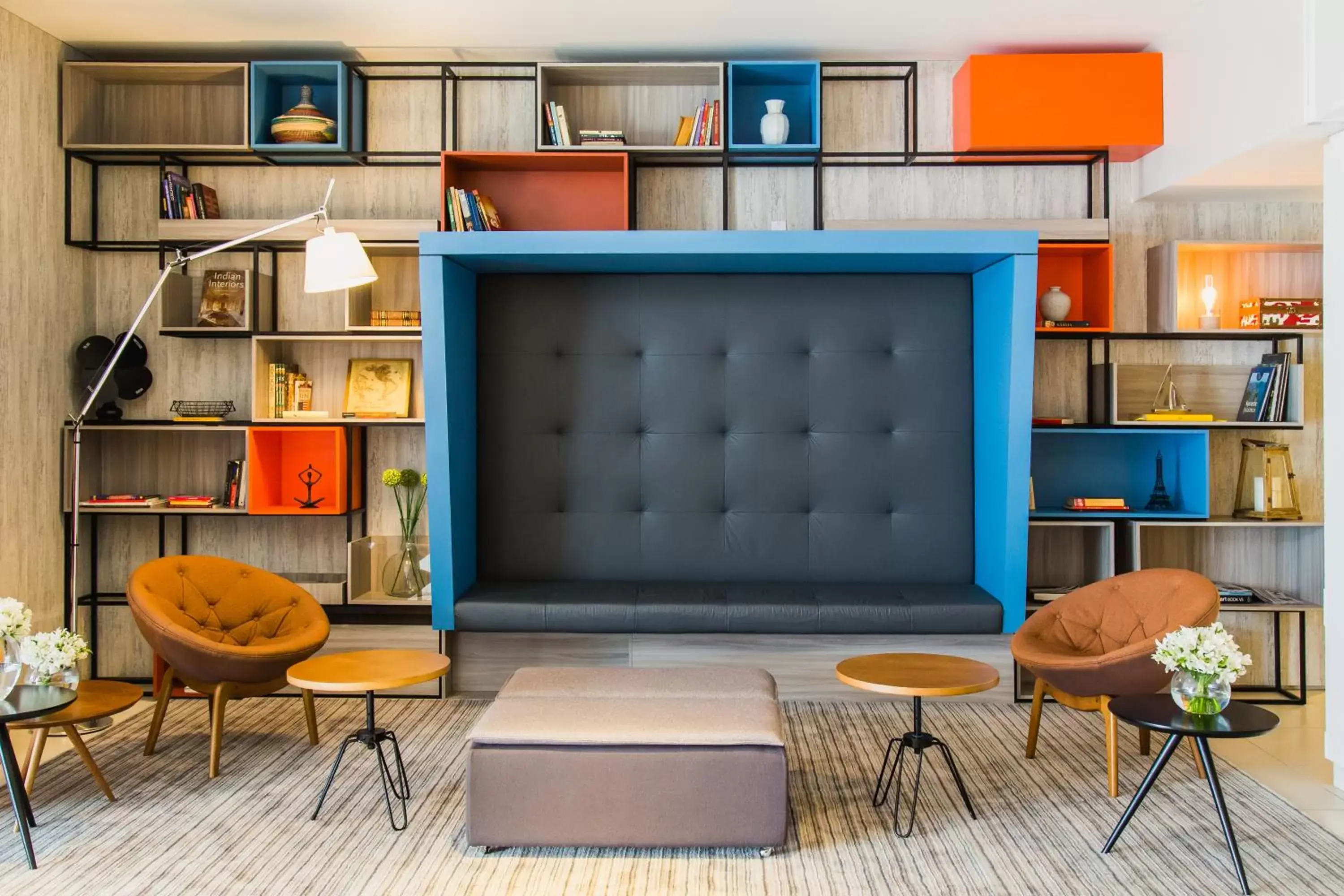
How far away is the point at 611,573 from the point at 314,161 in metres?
2.51

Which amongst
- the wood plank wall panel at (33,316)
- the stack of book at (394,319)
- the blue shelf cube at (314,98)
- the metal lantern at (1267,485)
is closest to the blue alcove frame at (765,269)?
the stack of book at (394,319)

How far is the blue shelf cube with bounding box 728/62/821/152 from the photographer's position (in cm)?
485

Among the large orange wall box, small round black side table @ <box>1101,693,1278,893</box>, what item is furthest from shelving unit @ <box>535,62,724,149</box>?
small round black side table @ <box>1101,693,1278,893</box>

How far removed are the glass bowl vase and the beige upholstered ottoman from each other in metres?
1.17

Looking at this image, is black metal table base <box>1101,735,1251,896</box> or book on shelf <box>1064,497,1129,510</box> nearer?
black metal table base <box>1101,735,1251,896</box>

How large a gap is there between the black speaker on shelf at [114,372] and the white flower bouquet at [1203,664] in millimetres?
4618

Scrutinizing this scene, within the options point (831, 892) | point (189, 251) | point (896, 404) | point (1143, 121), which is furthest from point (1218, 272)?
point (189, 251)

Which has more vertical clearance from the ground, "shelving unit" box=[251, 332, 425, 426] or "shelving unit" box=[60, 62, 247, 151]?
"shelving unit" box=[60, 62, 247, 151]

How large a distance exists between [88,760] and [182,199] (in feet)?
9.00

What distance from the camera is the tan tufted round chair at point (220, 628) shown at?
3.71m

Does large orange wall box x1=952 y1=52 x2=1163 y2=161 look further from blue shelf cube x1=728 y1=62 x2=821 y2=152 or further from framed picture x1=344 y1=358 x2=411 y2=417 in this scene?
framed picture x1=344 y1=358 x2=411 y2=417

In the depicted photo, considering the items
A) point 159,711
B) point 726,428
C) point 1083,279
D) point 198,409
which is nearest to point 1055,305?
point 1083,279

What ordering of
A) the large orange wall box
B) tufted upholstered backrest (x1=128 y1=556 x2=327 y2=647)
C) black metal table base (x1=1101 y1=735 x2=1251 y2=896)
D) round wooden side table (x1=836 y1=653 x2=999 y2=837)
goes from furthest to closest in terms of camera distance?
1. the large orange wall box
2. tufted upholstered backrest (x1=128 y1=556 x2=327 y2=647)
3. round wooden side table (x1=836 y1=653 x2=999 y2=837)
4. black metal table base (x1=1101 y1=735 x2=1251 y2=896)

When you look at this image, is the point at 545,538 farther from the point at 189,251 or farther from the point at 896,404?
the point at 189,251
